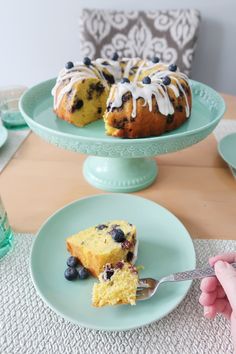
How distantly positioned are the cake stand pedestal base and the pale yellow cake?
0.30m

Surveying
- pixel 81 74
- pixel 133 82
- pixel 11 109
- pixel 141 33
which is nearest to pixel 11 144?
pixel 11 109

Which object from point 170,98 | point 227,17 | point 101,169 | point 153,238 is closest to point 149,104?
point 170,98

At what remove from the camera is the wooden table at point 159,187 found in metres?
0.72

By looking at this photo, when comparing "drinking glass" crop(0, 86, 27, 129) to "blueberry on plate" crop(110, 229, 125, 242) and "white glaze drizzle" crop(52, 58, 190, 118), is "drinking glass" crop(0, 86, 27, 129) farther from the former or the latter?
"blueberry on plate" crop(110, 229, 125, 242)

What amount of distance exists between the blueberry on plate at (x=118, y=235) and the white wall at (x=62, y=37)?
60.8 inches

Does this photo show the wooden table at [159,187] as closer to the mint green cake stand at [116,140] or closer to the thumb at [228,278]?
the mint green cake stand at [116,140]

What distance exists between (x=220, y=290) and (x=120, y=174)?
37 centimetres

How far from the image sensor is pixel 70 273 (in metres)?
0.56

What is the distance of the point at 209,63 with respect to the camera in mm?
1937

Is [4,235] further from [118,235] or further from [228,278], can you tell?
[228,278]

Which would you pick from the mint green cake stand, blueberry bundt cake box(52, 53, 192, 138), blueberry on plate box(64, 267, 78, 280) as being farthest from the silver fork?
blueberry bundt cake box(52, 53, 192, 138)

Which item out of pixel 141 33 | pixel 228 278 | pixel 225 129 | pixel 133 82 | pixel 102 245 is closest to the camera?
pixel 228 278

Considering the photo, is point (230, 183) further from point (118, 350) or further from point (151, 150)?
point (118, 350)

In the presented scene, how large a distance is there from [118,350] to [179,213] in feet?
1.11
